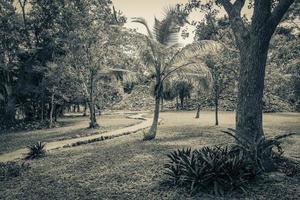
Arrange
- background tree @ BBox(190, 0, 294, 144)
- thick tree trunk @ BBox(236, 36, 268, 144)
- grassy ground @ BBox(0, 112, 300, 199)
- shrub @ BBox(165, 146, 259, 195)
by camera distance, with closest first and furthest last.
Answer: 1. shrub @ BBox(165, 146, 259, 195)
2. grassy ground @ BBox(0, 112, 300, 199)
3. background tree @ BBox(190, 0, 294, 144)
4. thick tree trunk @ BBox(236, 36, 268, 144)

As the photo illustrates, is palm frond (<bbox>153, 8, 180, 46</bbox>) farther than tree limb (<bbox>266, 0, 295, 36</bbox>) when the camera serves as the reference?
Yes

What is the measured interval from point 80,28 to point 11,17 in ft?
21.5

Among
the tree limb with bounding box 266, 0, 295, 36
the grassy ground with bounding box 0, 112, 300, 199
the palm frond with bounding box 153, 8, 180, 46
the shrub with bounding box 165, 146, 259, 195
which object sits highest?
the palm frond with bounding box 153, 8, 180, 46

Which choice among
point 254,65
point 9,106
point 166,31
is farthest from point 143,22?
point 9,106

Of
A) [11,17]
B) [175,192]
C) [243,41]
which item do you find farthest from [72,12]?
[175,192]

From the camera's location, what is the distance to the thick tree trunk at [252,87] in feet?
31.9

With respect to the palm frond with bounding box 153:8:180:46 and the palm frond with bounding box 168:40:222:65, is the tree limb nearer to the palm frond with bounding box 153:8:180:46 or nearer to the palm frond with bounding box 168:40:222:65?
the palm frond with bounding box 168:40:222:65

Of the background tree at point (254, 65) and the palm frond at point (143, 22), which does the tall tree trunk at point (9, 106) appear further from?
the background tree at point (254, 65)

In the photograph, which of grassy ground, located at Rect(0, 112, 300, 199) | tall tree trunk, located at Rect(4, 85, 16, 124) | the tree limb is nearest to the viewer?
grassy ground, located at Rect(0, 112, 300, 199)

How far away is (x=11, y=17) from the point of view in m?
26.0

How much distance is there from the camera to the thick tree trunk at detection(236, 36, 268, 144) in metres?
9.71

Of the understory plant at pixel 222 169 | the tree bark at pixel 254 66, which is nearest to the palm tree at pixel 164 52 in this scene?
the tree bark at pixel 254 66

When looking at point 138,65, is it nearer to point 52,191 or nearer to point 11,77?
point 52,191

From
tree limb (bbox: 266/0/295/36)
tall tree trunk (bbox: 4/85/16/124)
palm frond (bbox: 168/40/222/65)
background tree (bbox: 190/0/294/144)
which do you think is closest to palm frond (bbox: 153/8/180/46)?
palm frond (bbox: 168/40/222/65)
